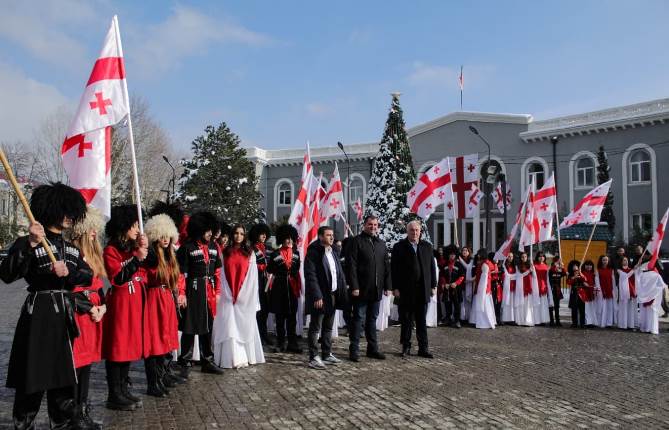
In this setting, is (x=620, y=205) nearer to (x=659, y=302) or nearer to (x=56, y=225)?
(x=659, y=302)

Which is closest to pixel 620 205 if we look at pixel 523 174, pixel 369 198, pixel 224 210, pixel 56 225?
pixel 523 174

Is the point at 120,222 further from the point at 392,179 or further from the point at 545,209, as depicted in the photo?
the point at 392,179

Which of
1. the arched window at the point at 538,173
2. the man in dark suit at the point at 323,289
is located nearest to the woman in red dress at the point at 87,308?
the man in dark suit at the point at 323,289

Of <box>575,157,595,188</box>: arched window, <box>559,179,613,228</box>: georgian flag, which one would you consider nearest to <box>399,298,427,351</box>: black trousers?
<box>559,179,613,228</box>: georgian flag

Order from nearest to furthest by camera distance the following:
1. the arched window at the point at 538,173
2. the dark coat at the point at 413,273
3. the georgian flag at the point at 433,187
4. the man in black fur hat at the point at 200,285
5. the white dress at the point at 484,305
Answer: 1. the man in black fur hat at the point at 200,285
2. the dark coat at the point at 413,273
3. the white dress at the point at 484,305
4. the georgian flag at the point at 433,187
5. the arched window at the point at 538,173

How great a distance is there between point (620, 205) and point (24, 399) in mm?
36748

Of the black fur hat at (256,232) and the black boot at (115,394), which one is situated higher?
the black fur hat at (256,232)

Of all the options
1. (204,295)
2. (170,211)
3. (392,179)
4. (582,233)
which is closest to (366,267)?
(204,295)

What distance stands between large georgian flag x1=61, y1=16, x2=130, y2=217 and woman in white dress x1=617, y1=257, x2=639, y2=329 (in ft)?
37.6

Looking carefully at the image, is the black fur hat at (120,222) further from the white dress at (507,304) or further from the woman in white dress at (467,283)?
the white dress at (507,304)

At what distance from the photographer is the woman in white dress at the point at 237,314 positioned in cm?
770

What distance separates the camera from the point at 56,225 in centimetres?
453

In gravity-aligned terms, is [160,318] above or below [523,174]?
below

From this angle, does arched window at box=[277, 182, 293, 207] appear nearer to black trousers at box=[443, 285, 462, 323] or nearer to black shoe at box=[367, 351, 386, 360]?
black trousers at box=[443, 285, 462, 323]
